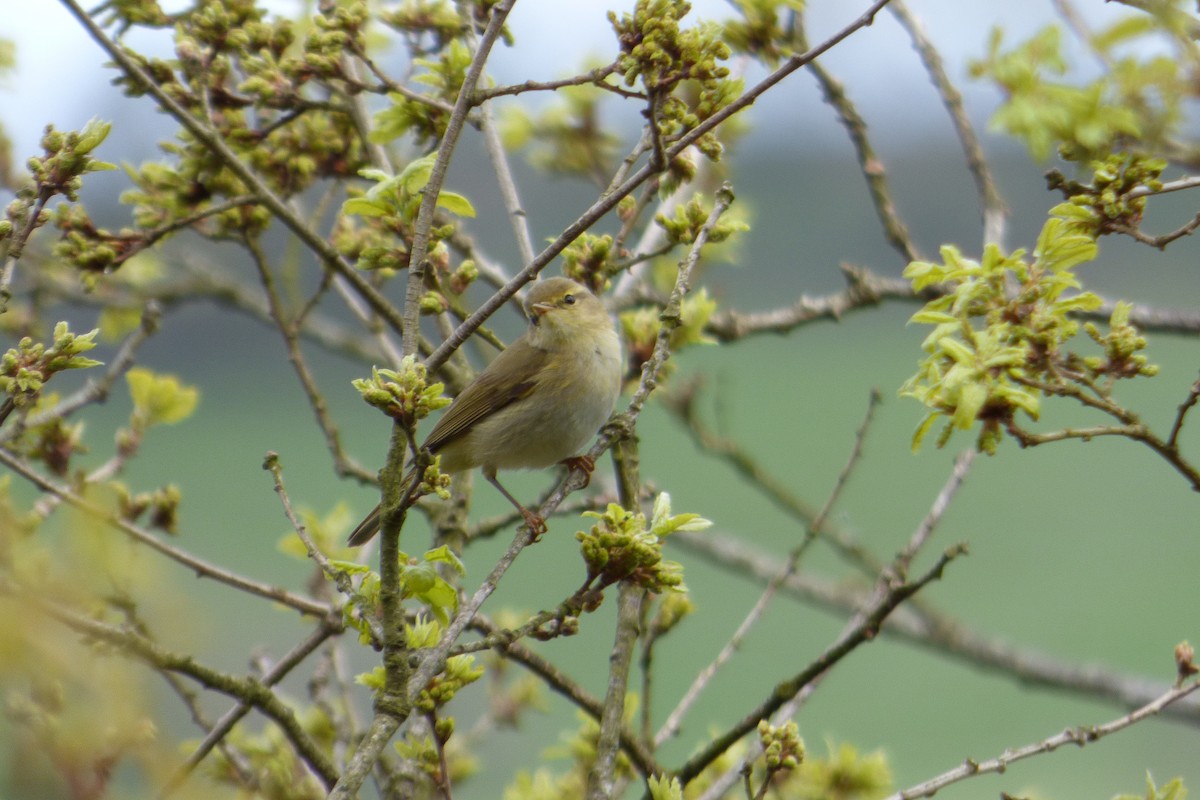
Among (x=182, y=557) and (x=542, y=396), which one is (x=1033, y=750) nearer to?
(x=182, y=557)

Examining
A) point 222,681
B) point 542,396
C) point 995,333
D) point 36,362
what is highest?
point 542,396

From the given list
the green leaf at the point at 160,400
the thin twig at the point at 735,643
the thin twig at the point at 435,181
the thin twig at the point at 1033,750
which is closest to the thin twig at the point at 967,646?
the thin twig at the point at 735,643

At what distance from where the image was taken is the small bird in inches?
→ 198

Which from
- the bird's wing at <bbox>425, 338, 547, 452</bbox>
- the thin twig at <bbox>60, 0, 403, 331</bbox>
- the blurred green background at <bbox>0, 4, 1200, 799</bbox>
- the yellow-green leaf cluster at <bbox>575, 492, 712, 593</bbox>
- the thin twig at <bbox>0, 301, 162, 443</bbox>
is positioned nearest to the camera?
the yellow-green leaf cluster at <bbox>575, 492, 712, 593</bbox>

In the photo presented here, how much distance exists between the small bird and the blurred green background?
3.99 ft

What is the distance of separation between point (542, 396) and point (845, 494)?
8.14 metres

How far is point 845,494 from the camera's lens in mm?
12734

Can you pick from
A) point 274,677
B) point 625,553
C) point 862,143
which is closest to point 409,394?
point 625,553

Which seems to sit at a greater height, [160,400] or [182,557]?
[160,400]

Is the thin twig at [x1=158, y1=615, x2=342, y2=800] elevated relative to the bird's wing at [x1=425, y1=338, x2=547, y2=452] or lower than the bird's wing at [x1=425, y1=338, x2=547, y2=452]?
lower

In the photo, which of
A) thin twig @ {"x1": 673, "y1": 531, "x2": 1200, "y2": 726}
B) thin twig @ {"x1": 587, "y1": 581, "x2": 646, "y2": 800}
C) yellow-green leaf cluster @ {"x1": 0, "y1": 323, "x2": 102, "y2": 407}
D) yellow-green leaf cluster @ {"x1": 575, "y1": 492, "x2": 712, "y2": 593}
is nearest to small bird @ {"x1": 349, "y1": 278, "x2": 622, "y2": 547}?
thin twig @ {"x1": 673, "y1": 531, "x2": 1200, "y2": 726}

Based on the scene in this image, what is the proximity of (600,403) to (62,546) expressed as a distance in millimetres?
3311

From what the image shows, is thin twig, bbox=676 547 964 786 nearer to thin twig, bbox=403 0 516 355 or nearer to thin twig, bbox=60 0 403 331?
thin twig, bbox=403 0 516 355

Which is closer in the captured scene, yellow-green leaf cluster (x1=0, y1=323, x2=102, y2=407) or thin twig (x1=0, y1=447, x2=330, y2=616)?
yellow-green leaf cluster (x1=0, y1=323, x2=102, y2=407)
